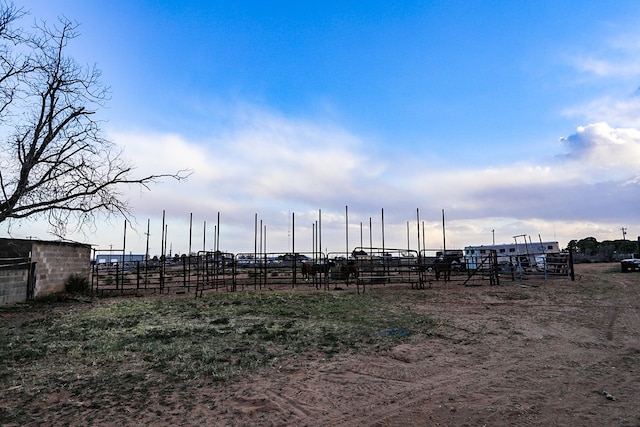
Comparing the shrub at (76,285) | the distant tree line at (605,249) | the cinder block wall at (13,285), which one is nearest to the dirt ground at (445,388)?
the cinder block wall at (13,285)

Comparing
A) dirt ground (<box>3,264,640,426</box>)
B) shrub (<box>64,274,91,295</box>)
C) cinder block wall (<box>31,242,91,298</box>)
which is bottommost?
dirt ground (<box>3,264,640,426</box>)

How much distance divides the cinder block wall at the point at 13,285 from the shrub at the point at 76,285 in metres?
3.01

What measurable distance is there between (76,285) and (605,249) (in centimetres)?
6483

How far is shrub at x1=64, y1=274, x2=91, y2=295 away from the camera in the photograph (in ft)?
63.9

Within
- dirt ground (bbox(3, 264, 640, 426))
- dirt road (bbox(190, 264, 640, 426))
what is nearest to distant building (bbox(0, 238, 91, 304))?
dirt ground (bbox(3, 264, 640, 426))

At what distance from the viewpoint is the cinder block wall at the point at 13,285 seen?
1510 centimetres

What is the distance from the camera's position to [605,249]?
59.6 m

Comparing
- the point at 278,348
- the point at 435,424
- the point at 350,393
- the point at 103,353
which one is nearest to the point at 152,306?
the point at 103,353

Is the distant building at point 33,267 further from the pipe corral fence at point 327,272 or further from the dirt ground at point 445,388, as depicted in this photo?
the dirt ground at point 445,388

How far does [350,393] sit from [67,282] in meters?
18.7

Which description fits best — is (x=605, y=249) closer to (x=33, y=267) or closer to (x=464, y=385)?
(x=464, y=385)

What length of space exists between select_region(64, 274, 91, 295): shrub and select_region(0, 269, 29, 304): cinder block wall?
3.01 m

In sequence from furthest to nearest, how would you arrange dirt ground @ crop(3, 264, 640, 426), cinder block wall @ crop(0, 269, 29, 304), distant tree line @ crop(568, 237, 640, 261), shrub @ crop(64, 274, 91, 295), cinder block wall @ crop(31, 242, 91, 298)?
distant tree line @ crop(568, 237, 640, 261) < shrub @ crop(64, 274, 91, 295) < cinder block wall @ crop(31, 242, 91, 298) < cinder block wall @ crop(0, 269, 29, 304) < dirt ground @ crop(3, 264, 640, 426)

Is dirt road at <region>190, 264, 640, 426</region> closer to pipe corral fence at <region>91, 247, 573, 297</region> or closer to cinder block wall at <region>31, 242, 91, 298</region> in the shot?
pipe corral fence at <region>91, 247, 573, 297</region>
